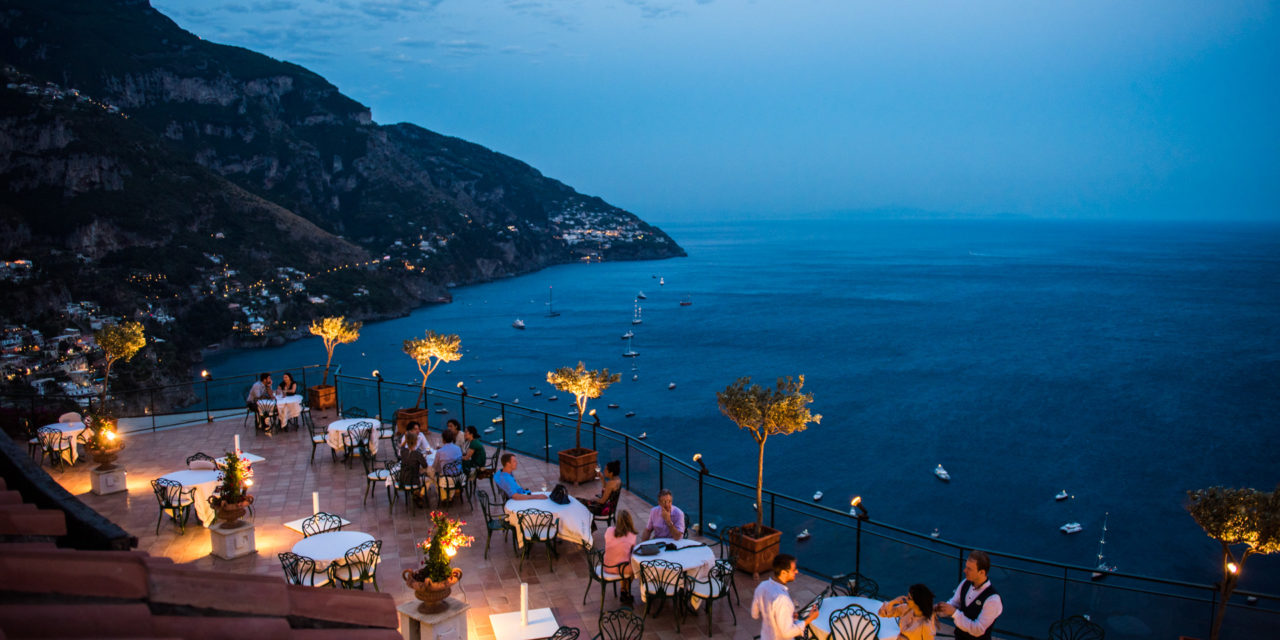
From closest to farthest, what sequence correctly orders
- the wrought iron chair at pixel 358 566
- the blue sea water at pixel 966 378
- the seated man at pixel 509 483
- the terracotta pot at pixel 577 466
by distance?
the wrought iron chair at pixel 358 566 < the seated man at pixel 509 483 < the terracotta pot at pixel 577 466 < the blue sea water at pixel 966 378

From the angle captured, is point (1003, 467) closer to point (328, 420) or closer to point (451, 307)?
point (328, 420)

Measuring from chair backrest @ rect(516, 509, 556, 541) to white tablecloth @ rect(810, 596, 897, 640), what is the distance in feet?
11.0

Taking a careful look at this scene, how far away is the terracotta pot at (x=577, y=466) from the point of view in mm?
11414

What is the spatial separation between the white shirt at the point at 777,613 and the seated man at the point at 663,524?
84.0 inches

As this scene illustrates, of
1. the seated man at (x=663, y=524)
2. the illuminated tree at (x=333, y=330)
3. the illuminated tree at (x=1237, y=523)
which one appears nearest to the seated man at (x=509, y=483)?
the seated man at (x=663, y=524)

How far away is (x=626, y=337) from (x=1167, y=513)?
186 feet

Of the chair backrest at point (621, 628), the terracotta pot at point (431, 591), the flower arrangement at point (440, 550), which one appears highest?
the flower arrangement at point (440, 550)

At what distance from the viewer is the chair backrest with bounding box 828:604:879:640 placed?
5652mm

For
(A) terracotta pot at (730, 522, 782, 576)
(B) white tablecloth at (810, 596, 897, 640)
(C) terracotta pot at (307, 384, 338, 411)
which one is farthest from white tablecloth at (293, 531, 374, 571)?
(C) terracotta pot at (307, 384, 338, 411)

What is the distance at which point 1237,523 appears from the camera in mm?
6242

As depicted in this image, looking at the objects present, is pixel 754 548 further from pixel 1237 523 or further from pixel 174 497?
pixel 174 497

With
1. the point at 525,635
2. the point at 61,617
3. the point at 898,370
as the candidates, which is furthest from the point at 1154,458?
the point at 61,617

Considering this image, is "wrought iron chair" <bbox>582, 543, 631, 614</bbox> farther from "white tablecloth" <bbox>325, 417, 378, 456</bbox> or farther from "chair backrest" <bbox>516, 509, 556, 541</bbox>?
"white tablecloth" <bbox>325, 417, 378, 456</bbox>

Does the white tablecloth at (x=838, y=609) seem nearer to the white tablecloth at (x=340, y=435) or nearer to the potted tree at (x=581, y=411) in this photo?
the potted tree at (x=581, y=411)
